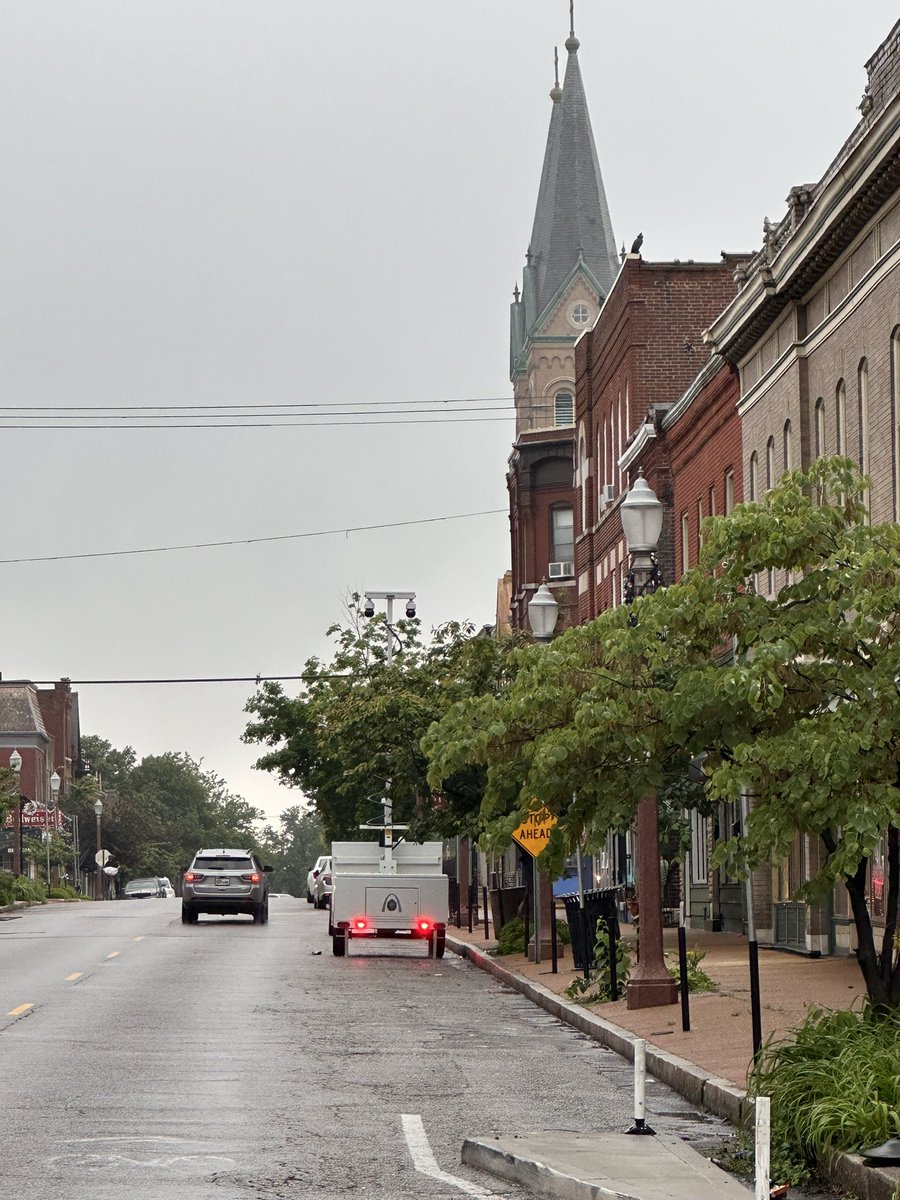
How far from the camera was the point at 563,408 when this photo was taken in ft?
289

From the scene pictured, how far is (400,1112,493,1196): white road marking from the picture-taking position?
9.95 metres

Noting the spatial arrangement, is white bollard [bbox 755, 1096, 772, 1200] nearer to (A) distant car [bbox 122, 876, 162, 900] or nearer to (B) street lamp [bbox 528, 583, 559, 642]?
(B) street lamp [bbox 528, 583, 559, 642]

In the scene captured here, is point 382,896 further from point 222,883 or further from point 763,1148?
point 763,1148

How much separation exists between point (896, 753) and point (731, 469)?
2088 centimetres

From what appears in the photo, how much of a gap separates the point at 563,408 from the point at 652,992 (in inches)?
2714

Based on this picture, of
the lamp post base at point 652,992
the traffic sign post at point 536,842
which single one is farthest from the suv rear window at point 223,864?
the lamp post base at point 652,992

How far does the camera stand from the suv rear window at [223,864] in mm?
43875

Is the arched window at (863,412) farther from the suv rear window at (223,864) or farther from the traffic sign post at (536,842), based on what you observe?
the suv rear window at (223,864)

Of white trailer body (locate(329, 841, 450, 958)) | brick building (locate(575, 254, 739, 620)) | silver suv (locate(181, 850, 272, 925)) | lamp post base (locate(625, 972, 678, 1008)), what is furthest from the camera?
silver suv (locate(181, 850, 272, 925))

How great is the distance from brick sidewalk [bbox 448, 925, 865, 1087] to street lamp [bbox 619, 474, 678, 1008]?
315 mm

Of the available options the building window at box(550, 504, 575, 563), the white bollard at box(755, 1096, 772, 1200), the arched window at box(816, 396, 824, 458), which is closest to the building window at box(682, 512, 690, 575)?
the arched window at box(816, 396, 824, 458)

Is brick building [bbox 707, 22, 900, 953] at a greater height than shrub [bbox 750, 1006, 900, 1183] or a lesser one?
greater

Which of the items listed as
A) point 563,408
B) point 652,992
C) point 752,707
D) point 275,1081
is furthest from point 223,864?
point 563,408

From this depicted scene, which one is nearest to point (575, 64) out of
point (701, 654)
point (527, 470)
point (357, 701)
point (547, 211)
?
point (547, 211)
